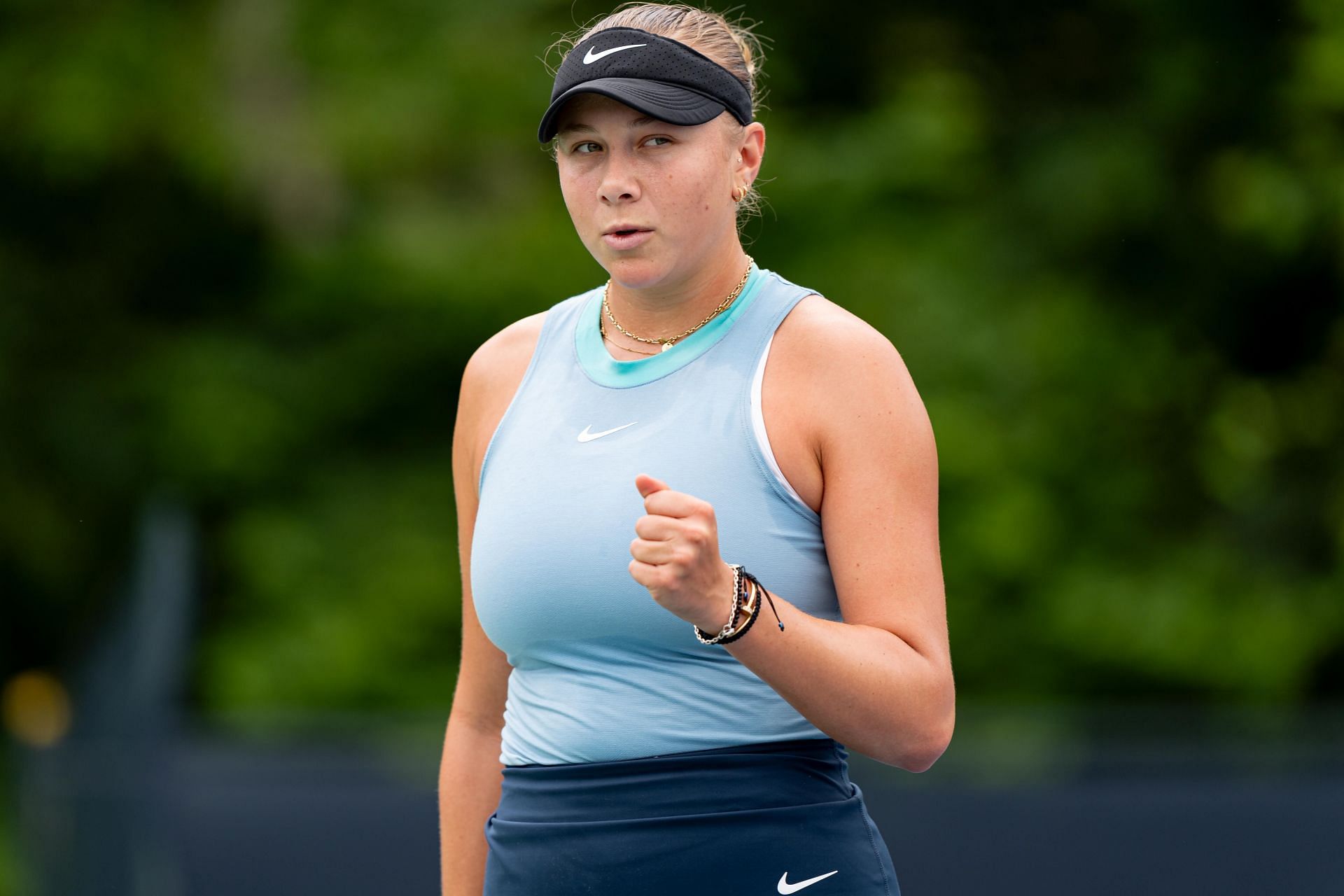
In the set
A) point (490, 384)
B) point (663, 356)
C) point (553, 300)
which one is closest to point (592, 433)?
point (663, 356)

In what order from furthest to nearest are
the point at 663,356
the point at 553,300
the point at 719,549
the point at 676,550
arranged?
the point at 553,300, the point at 663,356, the point at 719,549, the point at 676,550

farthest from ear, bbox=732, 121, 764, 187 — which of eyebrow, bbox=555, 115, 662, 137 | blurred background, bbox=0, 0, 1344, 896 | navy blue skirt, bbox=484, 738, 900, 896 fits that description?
blurred background, bbox=0, 0, 1344, 896

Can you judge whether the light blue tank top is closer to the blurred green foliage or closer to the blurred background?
the blurred background

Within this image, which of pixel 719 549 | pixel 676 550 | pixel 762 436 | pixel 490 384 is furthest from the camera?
pixel 490 384

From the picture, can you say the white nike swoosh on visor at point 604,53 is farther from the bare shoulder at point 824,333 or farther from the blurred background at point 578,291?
the blurred background at point 578,291

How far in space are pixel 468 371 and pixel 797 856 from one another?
73 centimetres

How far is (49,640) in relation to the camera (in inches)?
349

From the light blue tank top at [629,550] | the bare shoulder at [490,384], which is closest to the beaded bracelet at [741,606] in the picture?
the light blue tank top at [629,550]

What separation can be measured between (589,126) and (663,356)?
273 mm

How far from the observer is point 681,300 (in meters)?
1.93

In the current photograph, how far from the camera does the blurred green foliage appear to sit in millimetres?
8094

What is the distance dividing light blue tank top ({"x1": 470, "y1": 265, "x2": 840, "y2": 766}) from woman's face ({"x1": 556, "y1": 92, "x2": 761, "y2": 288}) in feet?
0.33

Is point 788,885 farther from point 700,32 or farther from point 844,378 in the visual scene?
point 700,32

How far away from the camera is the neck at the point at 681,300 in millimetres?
1918
